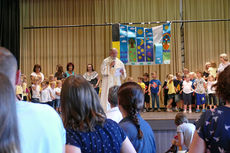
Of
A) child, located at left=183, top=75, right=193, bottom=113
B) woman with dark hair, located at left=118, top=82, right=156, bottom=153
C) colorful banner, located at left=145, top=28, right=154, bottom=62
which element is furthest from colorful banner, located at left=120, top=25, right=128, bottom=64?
woman with dark hair, located at left=118, top=82, right=156, bottom=153

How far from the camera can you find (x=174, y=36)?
12391 mm

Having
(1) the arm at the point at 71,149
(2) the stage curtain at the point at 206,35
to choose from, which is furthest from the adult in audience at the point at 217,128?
(2) the stage curtain at the point at 206,35

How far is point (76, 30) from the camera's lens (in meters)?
12.9

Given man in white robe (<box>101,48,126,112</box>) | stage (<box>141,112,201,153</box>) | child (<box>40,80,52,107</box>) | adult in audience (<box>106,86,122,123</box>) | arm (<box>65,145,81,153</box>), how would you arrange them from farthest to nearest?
child (<box>40,80,52,107</box>), man in white robe (<box>101,48,126,112</box>), stage (<box>141,112,201,153</box>), adult in audience (<box>106,86,122,123</box>), arm (<box>65,145,81,153</box>)

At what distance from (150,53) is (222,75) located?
924cm

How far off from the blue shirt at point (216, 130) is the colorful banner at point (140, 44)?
9.32 metres

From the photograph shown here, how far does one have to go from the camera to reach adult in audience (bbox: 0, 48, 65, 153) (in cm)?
119

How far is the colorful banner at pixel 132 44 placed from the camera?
10.7 metres

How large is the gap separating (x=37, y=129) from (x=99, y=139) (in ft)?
1.24

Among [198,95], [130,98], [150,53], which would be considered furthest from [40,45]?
[130,98]

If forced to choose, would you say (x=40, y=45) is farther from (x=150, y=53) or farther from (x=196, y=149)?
(x=196, y=149)

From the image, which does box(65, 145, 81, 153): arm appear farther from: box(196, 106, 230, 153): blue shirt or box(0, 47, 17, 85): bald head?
box(196, 106, 230, 153): blue shirt

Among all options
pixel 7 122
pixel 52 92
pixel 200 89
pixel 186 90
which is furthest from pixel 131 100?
pixel 200 89

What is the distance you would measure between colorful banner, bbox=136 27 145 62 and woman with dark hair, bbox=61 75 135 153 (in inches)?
368
